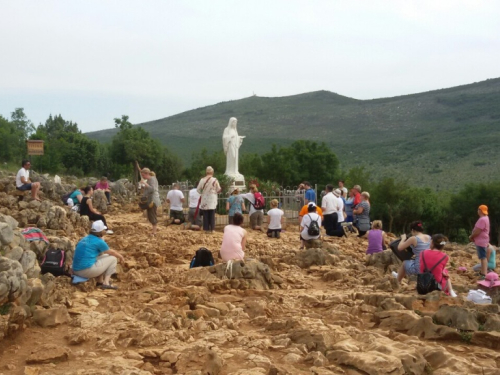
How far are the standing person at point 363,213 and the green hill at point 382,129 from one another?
45551 mm

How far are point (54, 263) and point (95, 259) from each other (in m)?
0.60

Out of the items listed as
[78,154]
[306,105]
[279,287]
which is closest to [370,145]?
[306,105]

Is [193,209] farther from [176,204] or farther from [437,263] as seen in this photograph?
[437,263]

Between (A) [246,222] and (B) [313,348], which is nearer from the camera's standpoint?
(B) [313,348]

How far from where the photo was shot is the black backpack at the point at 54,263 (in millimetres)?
8734

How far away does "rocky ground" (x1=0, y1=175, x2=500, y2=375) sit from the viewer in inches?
221

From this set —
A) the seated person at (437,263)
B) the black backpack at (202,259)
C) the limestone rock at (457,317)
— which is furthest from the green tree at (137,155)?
the limestone rock at (457,317)

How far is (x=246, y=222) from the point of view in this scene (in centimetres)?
1814

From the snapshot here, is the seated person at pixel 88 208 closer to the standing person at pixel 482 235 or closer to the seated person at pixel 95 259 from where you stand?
the seated person at pixel 95 259

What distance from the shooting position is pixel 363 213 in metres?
15.8

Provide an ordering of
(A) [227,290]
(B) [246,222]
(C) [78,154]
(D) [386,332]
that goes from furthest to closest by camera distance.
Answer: (C) [78,154], (B) [246,222], (A) [227,290], (D) [386,332]

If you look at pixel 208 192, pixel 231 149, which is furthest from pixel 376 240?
pixel 231 149

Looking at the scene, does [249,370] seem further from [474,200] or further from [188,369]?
[474,200]

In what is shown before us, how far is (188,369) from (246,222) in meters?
12.7
